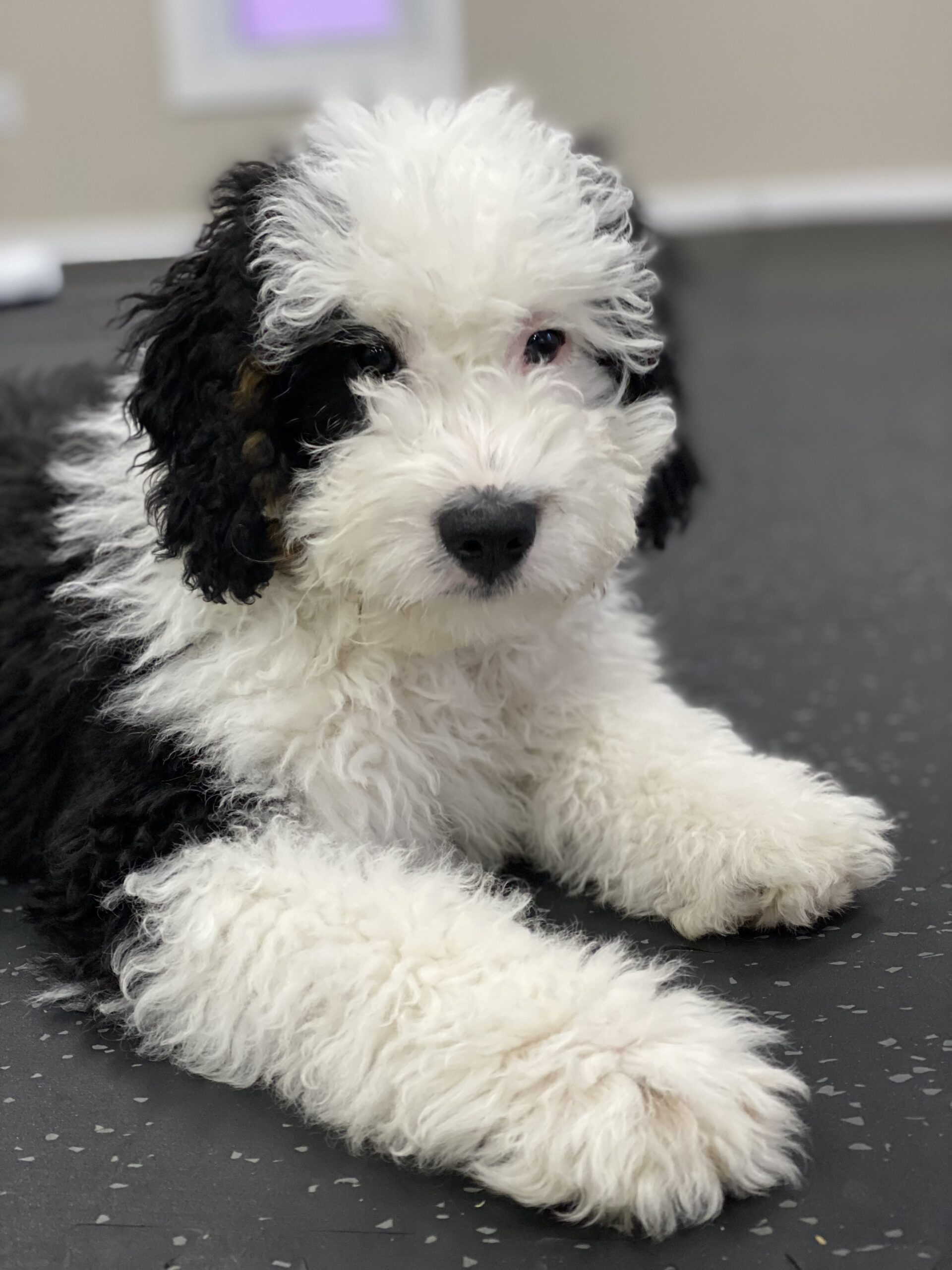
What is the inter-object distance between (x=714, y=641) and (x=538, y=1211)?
1.94 meters

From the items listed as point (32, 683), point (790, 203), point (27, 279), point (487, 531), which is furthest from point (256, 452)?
point (790, 203)

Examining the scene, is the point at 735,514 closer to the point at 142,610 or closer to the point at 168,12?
the point at 142,610

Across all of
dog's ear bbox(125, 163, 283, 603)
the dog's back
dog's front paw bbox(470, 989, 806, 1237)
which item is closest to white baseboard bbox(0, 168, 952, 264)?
the dog's back

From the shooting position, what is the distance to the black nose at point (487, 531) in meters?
1.58

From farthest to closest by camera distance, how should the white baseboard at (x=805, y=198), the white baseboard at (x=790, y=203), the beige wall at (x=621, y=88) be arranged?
the white baseboard at (x=805, y=198), the white baseboard at (x=790, y=203), the beige wall at (x=621, y=88)

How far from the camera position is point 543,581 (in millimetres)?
1662

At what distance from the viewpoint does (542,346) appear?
5.84 feet

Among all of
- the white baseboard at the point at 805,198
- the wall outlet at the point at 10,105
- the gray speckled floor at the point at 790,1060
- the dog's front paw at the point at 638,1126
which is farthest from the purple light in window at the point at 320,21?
the dog's front paw at the point at 638,1126

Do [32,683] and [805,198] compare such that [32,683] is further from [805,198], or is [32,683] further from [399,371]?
[805,198]

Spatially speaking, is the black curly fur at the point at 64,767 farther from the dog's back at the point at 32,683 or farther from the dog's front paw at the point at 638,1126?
the dog's front paw at the point at 638,1126

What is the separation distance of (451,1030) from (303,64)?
881 cm

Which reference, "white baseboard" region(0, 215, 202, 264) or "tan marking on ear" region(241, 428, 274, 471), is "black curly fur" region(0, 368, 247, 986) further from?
"white baseboard" region(0, 215, 202, 264)

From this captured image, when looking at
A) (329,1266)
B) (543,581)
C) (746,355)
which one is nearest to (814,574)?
(543,581)

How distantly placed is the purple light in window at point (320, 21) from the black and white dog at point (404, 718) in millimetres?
7887
